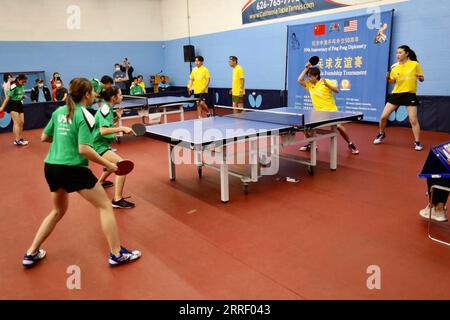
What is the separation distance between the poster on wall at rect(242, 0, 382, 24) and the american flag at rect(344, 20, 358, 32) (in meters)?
0.46

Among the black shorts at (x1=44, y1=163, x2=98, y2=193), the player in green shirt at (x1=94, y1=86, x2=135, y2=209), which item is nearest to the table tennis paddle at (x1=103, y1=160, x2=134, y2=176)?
the black shorts at (x1=44, y1=163, x2=98, y2=193)

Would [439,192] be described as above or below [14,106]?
below

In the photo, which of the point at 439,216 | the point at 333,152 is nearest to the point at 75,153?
the point at 439,216

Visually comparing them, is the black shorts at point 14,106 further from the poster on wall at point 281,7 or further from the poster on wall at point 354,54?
the poster on wall at point 281,7

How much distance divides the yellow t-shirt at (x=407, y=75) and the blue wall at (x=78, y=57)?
38.7 feet

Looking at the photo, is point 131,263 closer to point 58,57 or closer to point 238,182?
point 238,182

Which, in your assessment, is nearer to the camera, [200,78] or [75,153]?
[75,153]

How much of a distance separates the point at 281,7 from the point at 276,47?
3.69 ft

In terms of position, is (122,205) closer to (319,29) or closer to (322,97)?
(322,97)

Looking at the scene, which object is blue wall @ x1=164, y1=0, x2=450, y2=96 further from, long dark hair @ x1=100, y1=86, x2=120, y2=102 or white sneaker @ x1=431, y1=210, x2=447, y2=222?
long dark hair @ x1=100, y1=86, x2=120, y2=102

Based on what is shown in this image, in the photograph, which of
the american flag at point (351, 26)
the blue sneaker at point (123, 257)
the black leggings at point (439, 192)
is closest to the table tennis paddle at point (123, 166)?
the blue sneaker at point (123, 257)

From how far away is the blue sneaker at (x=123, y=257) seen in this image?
3090 millimetres

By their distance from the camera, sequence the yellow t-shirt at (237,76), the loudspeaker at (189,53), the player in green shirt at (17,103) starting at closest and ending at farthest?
the player in green shirt at (17,103) < the yellow t-shirt at (237,76) < the loudspeaker at (189,53)

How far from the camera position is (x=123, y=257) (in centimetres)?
→ 312
